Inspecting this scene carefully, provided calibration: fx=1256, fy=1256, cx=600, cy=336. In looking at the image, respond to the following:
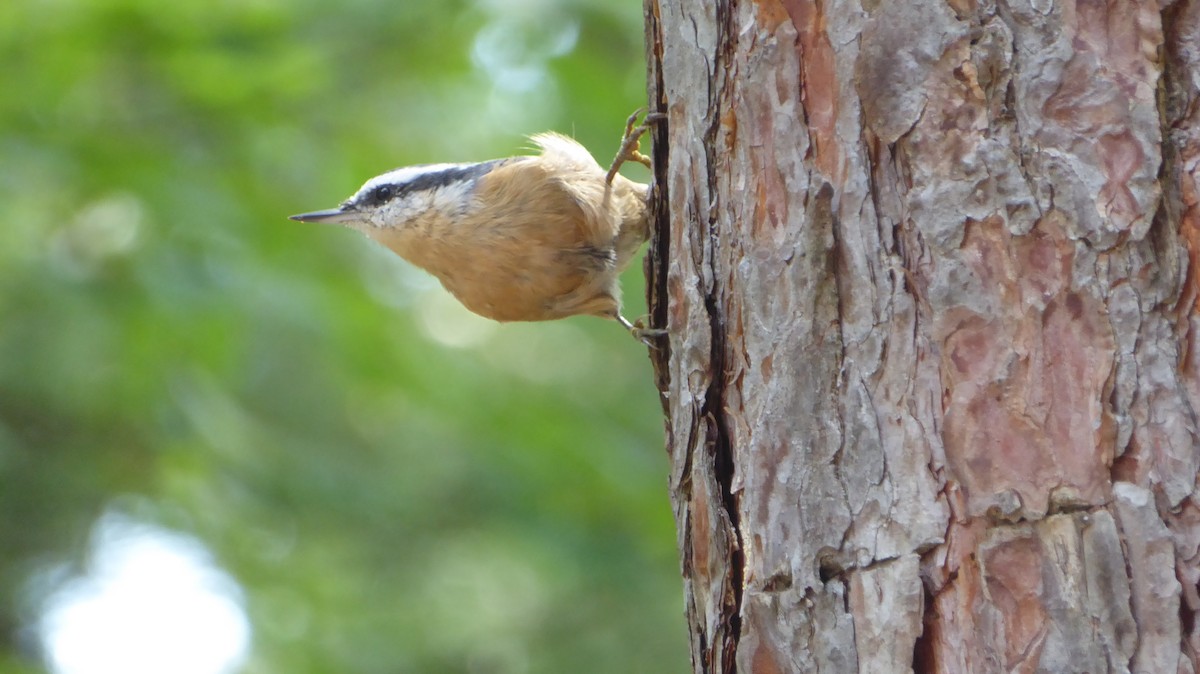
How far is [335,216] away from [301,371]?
1354mm

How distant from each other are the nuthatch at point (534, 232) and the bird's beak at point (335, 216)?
0.22 m

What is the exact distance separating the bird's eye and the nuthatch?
104 millimetres

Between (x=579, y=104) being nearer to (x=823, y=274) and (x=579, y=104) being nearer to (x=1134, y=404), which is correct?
(x=823, y=274)

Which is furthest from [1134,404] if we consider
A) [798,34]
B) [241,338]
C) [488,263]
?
[241,338]

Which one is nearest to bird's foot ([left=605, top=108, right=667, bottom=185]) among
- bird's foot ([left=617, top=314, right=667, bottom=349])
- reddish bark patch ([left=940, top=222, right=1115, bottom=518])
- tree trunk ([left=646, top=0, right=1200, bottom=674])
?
bird's foot ([left=617, top=314, right=667, bottom=349])

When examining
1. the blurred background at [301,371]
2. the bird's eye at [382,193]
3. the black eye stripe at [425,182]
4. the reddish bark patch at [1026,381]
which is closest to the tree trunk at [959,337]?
the reddish bark patch at [1026,381]

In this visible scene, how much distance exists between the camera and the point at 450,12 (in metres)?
5.23

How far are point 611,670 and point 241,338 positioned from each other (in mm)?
2007

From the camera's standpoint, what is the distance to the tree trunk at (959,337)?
4.69 feet

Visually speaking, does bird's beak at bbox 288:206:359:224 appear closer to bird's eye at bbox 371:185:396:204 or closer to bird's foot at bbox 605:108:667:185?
bird's eye at bbox 371:185:396:204

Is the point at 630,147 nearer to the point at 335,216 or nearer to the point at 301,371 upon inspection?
the point at 335,216

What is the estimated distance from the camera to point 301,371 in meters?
4.85

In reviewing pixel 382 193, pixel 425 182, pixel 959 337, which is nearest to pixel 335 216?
pixel 382 193

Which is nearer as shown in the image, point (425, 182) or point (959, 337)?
point (959, 337)
